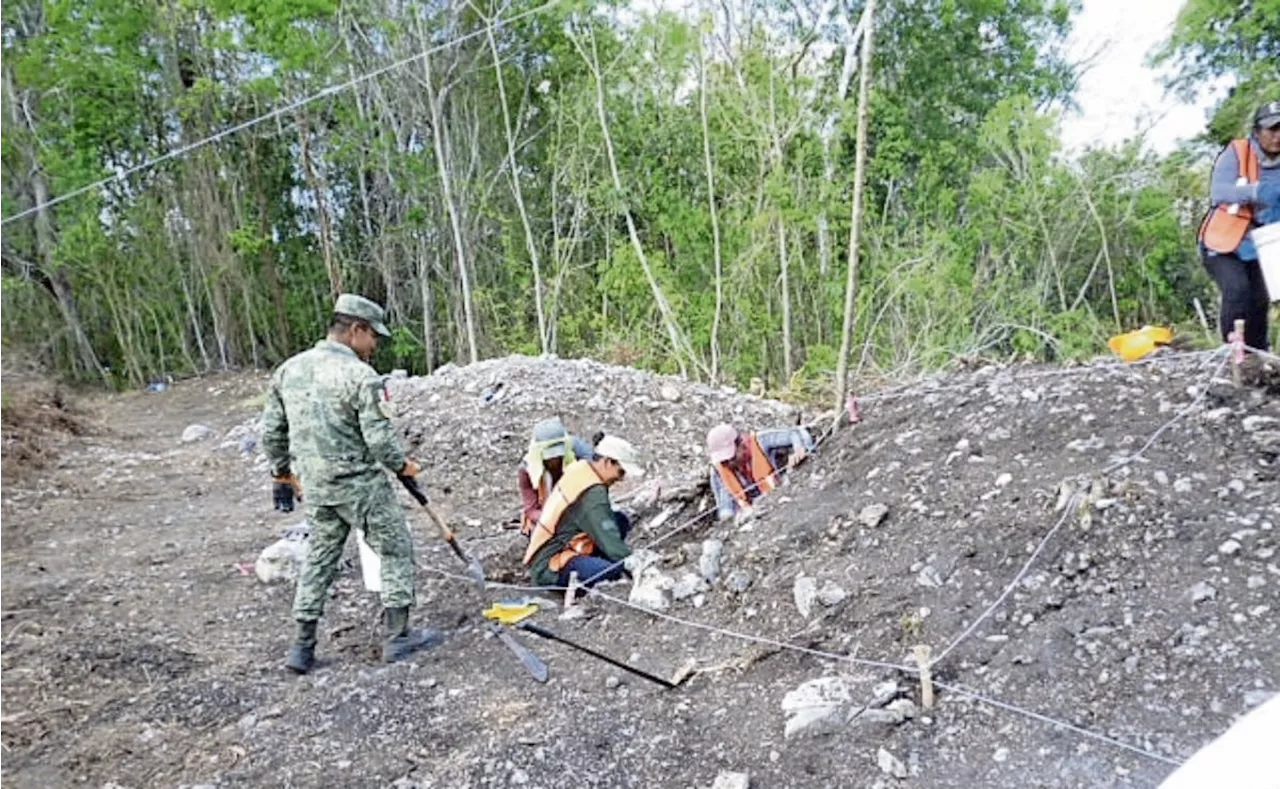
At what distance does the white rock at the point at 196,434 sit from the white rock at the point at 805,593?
909cm

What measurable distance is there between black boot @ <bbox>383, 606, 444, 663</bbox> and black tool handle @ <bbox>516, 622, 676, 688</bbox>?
44 centimetres

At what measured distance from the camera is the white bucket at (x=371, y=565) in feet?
13.3

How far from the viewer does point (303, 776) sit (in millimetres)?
3086

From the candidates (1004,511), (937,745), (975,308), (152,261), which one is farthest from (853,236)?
(152,261)

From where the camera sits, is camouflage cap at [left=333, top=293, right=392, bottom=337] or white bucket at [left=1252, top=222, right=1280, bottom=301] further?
camouflage cap at [left=333, top=293, right=392, bottom=337]

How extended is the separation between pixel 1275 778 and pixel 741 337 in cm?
1034

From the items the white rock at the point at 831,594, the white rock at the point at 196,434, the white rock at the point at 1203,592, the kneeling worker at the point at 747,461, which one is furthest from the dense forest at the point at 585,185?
the white rock at the point at 1203,592

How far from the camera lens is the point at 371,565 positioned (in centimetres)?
411

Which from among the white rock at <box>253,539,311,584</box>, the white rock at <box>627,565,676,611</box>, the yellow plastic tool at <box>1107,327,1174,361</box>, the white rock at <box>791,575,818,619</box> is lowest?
the white rock at <box>627,565,676,611</box>

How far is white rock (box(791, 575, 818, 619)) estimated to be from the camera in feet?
11.7

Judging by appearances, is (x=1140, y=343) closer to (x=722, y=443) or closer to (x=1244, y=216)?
(x=1244, y=216)

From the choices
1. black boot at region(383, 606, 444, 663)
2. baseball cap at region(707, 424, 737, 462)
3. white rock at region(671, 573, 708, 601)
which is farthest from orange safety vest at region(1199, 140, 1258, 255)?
black boot at region(383, 606, 444, 663)

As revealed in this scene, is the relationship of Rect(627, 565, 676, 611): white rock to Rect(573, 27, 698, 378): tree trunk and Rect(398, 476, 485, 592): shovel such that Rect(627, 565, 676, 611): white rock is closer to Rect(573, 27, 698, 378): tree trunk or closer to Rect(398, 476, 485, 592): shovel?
Rect(398, 476, 485, 592): shovel

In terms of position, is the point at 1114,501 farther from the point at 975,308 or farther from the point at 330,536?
the point at 975,308
